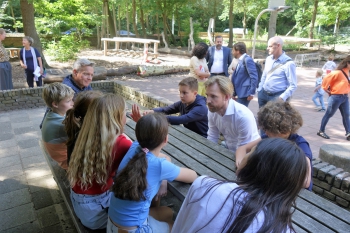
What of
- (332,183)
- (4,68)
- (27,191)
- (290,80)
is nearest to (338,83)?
(290,80)

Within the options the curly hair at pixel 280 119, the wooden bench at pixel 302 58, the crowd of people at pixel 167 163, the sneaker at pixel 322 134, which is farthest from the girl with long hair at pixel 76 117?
the wooden bench at pixel 302 58

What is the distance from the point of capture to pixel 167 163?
1629mm

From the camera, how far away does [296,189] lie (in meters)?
1.03

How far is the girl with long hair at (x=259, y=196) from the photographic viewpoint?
0.95m

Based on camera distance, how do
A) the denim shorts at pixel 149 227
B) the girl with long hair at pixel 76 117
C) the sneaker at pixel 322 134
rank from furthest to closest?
the sneaker at pixel 322 134 → the girl with long hair at pixel 76 117 → the denim shorts at pixel 149 227

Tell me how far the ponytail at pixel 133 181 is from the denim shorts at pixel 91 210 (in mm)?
440

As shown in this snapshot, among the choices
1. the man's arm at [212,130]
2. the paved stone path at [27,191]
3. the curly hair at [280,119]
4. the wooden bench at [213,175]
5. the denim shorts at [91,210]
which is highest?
the curly hair at [280,119]

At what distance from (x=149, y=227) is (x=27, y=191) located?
6.70 ft

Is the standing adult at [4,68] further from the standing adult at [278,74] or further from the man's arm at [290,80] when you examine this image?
the man's arm at [290,80]

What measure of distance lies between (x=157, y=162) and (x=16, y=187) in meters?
2.35

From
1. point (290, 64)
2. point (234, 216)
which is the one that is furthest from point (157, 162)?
point (290, 64)

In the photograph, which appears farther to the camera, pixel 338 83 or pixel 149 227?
pixel 338 83

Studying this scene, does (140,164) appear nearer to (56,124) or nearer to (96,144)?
(96,144)

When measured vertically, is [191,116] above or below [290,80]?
below
